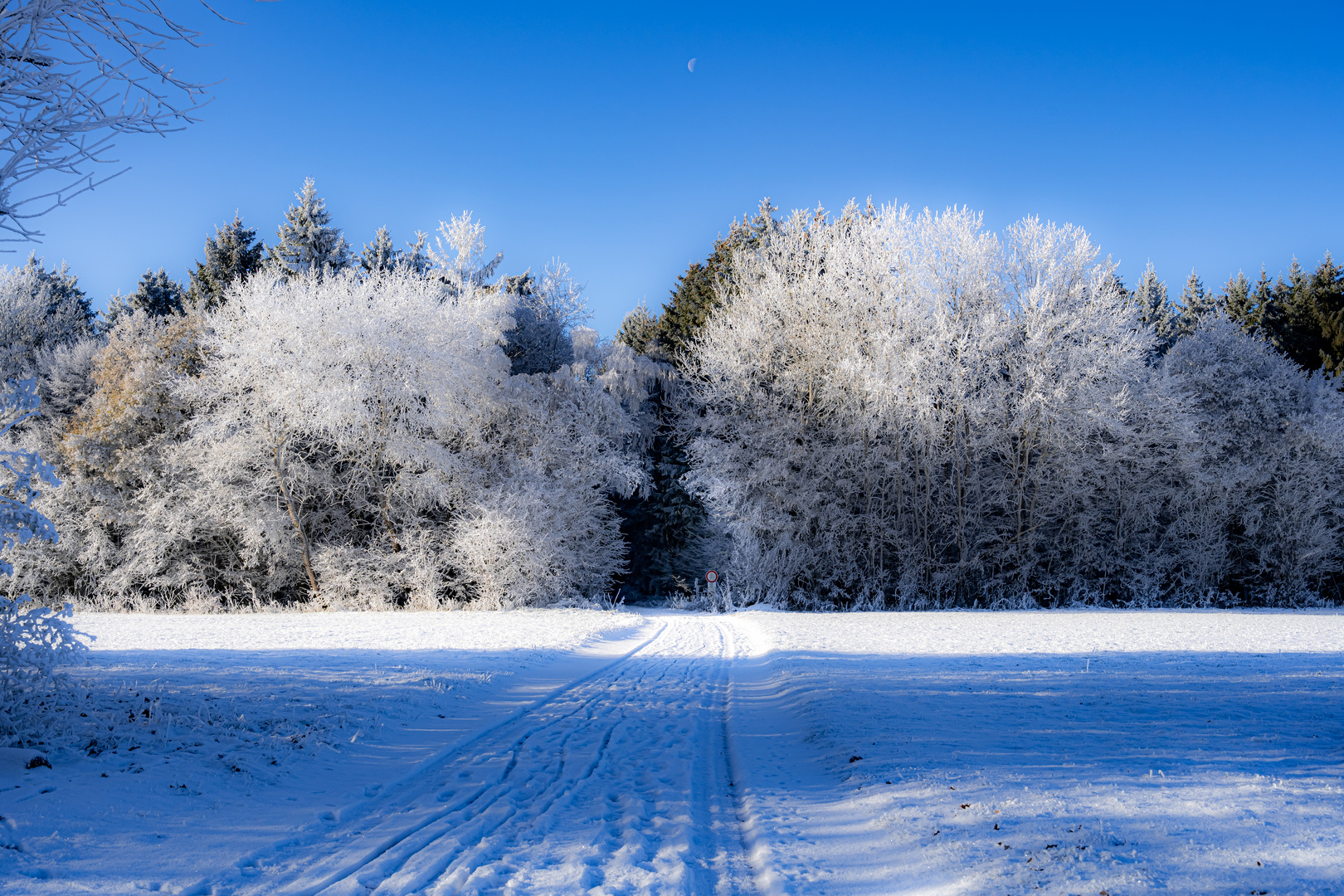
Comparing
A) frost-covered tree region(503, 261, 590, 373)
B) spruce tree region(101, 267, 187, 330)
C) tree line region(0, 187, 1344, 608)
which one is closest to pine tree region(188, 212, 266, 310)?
spruce tree region(101, 267, 187, 330)

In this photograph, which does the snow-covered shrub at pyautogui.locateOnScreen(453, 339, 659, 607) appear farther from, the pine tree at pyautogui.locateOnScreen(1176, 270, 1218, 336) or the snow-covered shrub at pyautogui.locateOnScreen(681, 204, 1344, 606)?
the pine tree at pyautogui.locateOnScreen(1176, 270, 1218, 336)

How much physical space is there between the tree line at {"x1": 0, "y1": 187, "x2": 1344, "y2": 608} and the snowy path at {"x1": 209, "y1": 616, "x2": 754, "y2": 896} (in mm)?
15764

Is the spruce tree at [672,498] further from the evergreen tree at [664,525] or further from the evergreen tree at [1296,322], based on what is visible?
the evergreen tree at [1296,322]

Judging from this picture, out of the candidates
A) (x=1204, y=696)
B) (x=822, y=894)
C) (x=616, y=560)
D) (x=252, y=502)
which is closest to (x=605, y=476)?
(x=616, y=560)

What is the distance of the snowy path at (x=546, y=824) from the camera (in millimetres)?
3336

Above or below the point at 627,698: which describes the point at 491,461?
above

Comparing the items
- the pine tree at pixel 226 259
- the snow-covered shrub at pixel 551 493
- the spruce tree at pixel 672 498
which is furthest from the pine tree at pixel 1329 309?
the pine tree at pixel 226 259

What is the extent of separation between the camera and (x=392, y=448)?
21656 millimetres

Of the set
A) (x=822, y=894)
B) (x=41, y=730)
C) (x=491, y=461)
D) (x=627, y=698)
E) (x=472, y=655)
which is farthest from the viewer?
(x=491, y=461)

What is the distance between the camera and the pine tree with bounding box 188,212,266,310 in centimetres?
3394

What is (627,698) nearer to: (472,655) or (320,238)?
(472,655)

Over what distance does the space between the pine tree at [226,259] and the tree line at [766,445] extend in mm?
9657

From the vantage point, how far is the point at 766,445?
22594 millimetres

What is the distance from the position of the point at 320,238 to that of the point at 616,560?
2054 cm
